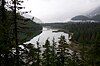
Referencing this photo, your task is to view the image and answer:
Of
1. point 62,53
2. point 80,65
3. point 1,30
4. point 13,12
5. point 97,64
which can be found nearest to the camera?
point 1,30

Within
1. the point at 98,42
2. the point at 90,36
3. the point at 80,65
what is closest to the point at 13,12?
the point at 98,42

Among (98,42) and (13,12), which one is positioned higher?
(13,12)

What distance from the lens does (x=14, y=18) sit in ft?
53.8

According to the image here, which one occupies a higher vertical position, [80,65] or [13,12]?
[13,12]

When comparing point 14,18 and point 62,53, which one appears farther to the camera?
point 62,53

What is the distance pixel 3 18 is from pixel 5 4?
1099 mm

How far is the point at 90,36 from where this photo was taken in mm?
138500

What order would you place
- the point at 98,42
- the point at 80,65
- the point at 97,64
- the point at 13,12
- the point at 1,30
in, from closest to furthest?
the point at 1,30, the point at 13,12, the point at 97,64, the point at 98,42, the point at 80,65

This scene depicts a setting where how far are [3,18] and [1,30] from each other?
186cm

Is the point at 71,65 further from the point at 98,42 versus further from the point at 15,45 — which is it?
the point at 15,45

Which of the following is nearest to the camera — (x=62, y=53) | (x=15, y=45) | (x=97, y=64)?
(x=15, y=45)

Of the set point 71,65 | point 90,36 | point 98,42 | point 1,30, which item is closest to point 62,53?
point 71,65

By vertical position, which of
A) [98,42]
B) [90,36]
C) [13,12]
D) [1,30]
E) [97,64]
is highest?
[13,12]

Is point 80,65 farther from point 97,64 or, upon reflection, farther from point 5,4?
point 5,4
